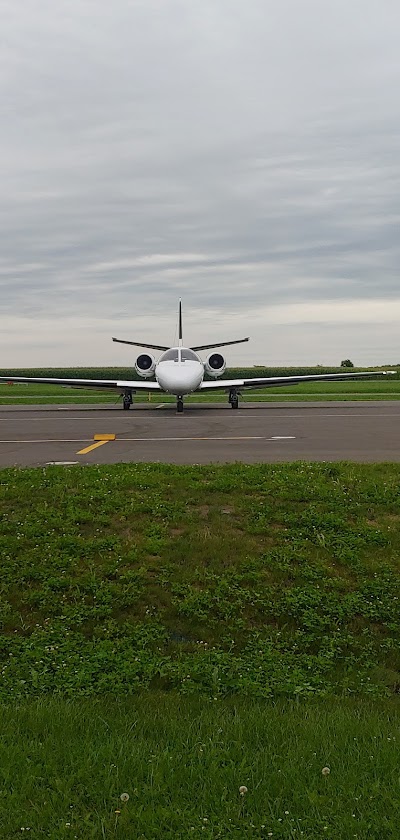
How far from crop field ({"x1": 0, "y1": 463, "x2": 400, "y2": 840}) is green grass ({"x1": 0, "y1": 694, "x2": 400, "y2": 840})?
0.04ft

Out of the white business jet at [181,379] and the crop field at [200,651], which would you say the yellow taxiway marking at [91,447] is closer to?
the crop field at [200,651]

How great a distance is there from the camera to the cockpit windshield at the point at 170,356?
32375 mm

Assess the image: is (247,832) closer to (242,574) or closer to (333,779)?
(333,779)

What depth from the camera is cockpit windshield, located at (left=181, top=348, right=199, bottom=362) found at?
32438mm

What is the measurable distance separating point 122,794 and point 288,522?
5.46 m

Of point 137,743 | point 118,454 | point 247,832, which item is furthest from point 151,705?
point 118,454

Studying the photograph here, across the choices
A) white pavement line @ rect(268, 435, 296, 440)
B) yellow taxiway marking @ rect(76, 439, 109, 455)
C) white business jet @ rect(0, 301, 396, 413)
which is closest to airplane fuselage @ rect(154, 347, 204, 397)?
white business jet @ rect(0, 301, 396, 413)

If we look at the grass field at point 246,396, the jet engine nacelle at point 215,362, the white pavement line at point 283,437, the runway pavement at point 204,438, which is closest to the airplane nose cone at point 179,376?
the runway pavement at point 204,438

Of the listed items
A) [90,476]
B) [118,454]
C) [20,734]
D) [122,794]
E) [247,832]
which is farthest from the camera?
[118,454]

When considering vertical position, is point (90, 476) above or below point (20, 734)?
above

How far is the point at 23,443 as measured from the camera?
58.0ft

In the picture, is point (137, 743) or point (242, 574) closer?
point (137, 743)

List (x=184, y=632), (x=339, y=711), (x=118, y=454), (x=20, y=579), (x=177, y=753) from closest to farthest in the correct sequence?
(x=177, y=753)
(x=339, y=711)
(x=184, y=632)
(x=20, y=579)
(x=118, y=454)

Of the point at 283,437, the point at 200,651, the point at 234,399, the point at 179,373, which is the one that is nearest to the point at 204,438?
the point at 283,437
